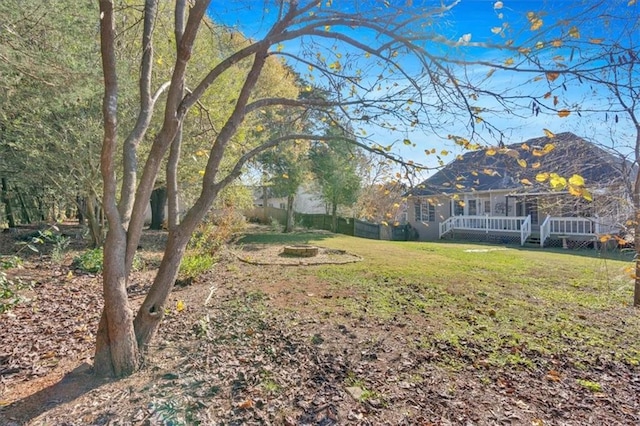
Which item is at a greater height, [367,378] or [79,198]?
[79,198]

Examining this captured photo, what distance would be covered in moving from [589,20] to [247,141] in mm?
8899

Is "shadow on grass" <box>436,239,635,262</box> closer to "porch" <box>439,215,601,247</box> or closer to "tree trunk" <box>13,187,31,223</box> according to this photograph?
"porch" <box>439,215,601,247</box>

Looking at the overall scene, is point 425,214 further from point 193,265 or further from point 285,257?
point 193,265

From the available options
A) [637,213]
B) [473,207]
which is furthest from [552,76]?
[473,207]

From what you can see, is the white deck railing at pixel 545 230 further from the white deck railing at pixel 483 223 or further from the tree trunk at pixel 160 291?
the tree trunk at pixel 160 291

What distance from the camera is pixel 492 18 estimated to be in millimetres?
3072

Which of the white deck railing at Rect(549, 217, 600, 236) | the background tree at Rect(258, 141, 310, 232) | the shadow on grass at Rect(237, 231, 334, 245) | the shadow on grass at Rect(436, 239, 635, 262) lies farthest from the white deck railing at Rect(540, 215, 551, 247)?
the background tree at Rect(258, 141, 310, 232)

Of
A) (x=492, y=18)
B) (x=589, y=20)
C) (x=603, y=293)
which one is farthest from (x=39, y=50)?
(x=603, y=293)

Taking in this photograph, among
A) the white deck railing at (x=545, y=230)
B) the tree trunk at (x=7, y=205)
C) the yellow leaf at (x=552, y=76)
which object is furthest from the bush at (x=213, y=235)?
the white deck railing at (x=545, y=230)

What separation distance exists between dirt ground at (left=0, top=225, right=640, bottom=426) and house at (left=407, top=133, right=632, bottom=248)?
1.48m

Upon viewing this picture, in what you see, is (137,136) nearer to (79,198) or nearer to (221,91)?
(221,91)

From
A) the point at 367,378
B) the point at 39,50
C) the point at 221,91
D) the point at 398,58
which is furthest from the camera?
the point at 221,91

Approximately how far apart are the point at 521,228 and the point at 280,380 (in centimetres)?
1651

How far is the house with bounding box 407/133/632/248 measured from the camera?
10.7 feet
